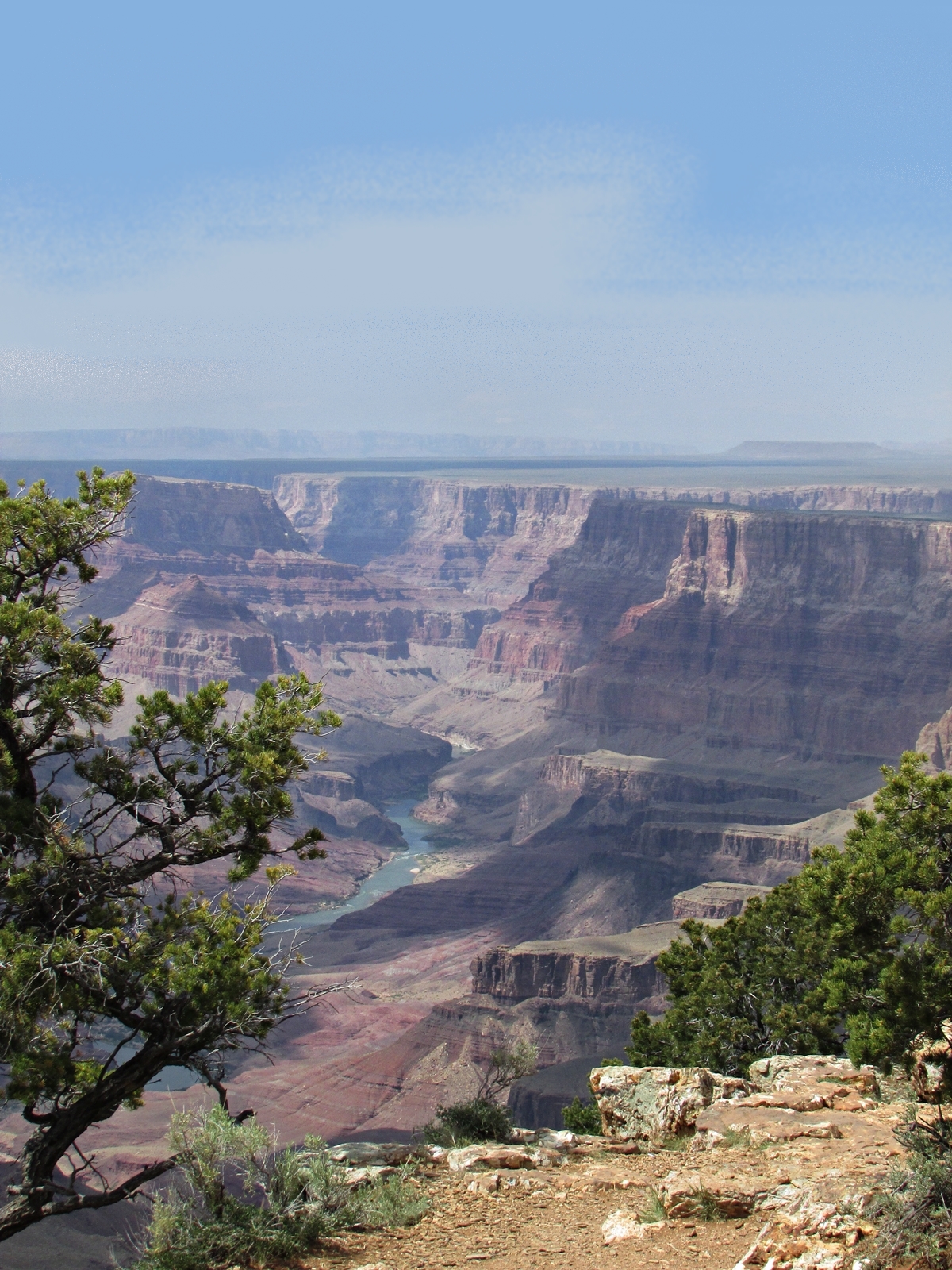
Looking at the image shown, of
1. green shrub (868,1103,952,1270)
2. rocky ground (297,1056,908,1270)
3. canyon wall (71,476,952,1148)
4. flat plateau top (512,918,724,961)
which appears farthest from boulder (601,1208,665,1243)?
flat plateau top (512,918,724,961)

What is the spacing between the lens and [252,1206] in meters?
15.1

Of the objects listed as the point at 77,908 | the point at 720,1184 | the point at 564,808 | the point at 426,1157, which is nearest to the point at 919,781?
the point at 720,1184

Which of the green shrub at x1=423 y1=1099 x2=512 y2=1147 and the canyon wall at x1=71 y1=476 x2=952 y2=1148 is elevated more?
the green shrub at x1=423 y1=1099 x2=512 y2=1147

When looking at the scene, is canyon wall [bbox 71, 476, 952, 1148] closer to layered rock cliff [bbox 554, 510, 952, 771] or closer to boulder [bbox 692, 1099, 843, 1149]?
layered rock cliff [bbox 554, 510, 952, 771]

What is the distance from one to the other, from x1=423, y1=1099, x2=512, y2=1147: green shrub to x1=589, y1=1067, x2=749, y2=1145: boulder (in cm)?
158

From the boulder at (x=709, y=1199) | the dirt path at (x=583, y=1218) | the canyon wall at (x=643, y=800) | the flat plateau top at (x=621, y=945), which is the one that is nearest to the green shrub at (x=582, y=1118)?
the dirt path at (x=583, y=1218)

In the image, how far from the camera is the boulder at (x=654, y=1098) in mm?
19203

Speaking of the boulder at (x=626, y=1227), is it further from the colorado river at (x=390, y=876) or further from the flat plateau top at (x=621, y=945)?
the colorado river at (x=390, y=876)

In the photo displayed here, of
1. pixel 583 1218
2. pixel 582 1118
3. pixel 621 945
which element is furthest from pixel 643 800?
pixel 583 1218

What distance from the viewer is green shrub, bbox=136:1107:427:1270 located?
552 inches

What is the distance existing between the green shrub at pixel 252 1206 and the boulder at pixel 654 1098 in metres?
4.68

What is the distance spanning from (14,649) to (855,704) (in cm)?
15761

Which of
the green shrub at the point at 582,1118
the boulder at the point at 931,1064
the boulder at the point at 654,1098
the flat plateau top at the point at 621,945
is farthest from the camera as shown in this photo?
the flat plateau top at the point at 621,945

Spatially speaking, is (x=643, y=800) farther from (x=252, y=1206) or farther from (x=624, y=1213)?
(x=252, y=1206)
